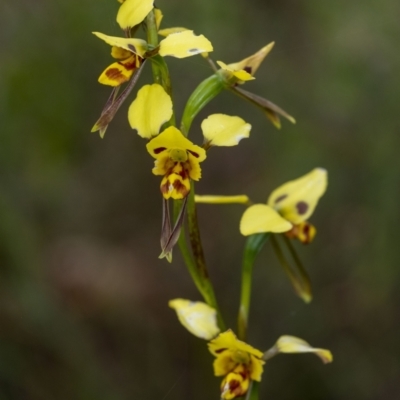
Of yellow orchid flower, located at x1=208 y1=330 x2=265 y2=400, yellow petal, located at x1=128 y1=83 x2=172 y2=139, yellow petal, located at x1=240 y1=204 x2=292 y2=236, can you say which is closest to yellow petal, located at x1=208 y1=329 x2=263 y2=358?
yellow orchid flower, located at x1=208 y1=330 x2=265 y2=400

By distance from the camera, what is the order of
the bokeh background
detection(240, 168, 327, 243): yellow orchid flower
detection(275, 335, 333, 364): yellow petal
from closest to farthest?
detection(275, 335, 333, 364): yellow petal, detection(240, 168, 327, 243): yellow orchid flower, the bokeh background

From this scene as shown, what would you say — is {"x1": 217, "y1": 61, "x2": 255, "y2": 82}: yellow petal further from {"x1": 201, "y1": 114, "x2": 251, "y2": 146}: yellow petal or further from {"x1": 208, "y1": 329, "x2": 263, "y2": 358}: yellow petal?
{"x1": 208, "y1": 329, "x2": 263, "y2": 358}: yellow petal

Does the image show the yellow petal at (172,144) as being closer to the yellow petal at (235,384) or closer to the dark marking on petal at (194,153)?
the dark marking on petal at (194,153)

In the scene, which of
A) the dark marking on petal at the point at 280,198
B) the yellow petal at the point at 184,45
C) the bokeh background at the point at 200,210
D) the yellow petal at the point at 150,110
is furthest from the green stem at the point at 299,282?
the bokeh background at the point at 200,210

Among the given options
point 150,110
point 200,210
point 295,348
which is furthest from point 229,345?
point 200,210

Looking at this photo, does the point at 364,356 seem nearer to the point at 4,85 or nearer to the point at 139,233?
the point at 139,233

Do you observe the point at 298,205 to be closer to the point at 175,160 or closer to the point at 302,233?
the point at 302,233

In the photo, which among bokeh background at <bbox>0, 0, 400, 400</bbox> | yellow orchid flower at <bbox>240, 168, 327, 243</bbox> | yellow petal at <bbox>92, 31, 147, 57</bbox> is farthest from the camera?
bokeh background at <bbox>0, 0, 400, 400</bbox>
